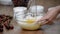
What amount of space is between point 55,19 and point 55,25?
0.09 meters

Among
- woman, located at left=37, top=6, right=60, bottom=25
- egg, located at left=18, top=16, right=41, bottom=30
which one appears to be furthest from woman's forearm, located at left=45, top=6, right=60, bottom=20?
egg, located at left=18, top=16, right=41, bottom=30

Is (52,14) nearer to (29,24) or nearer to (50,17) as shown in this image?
(50,17)

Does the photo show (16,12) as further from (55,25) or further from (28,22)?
(55,25)

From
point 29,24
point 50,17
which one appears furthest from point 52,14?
point 29,24

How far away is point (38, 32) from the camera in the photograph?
0.96 meters

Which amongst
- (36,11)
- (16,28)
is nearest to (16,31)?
(16,28)

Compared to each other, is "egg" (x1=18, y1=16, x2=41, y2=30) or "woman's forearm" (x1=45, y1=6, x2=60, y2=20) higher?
"woman's forearm" (x1=45, y1=6, x2=60, y2=20)

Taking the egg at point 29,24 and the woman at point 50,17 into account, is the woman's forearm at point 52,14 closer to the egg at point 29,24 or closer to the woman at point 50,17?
the woman at point 50,17

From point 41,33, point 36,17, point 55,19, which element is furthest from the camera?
point 55,19

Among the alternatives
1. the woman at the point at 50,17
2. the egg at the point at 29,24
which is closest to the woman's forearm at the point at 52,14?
the woman at the point at 50,17

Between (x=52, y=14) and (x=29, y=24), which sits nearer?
(x=29, y=24)

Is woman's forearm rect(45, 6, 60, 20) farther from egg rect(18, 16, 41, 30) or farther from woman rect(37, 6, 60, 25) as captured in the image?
egg rect(18, 16, 41, 30)

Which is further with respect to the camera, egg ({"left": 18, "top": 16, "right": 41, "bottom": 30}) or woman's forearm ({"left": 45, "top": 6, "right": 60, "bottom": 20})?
woman's forearm ({"left": 45, "top": 6, "right": 60, "bottom": 20})

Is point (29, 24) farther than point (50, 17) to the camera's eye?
No
